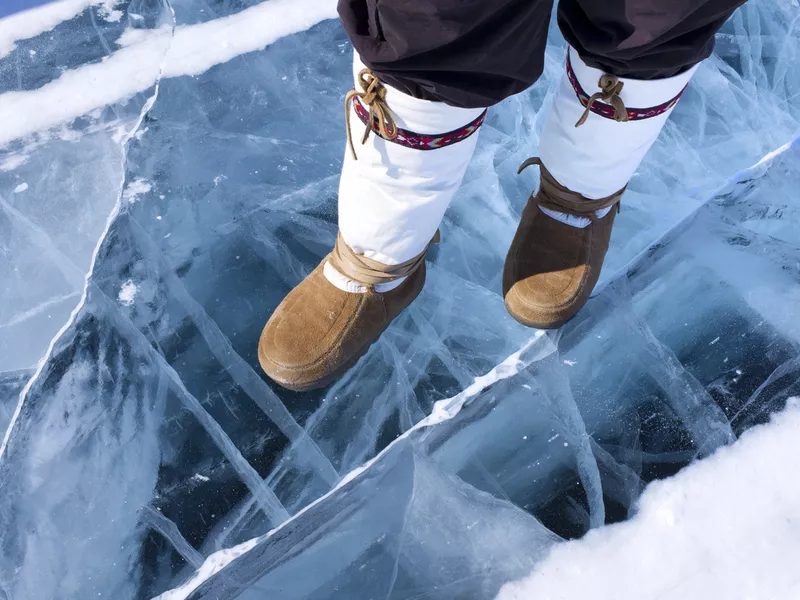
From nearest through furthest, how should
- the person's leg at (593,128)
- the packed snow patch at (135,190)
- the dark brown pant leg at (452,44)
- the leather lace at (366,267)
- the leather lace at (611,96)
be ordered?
1. the dark brown pant leg at (452,44)
2. the person's leg at (593,128)
3. the leather lace at (611,96)
4. the leather lace at (366,267)
5. the packed snow patch at (135,190)

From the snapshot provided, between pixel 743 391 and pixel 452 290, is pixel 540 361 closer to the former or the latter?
pixel 452 290

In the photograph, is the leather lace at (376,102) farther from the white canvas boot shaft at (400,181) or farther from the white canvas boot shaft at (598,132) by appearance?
the white canvas boot shaft at (598,132)

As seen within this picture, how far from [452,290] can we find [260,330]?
0.34 metres

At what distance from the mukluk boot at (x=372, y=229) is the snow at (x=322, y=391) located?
0.30 ft

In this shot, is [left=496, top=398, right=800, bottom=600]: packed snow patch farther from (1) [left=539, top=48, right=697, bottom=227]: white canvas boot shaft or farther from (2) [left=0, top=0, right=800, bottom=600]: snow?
(1) [left=539, top=48, right=697, bottom=227]: white canvas boot shaft

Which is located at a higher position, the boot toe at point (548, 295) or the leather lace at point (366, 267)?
the leather lace at point (366, 267)

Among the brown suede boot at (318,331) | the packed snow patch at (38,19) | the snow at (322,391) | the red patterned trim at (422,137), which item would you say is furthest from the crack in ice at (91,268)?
the red patterned trim at (422,137)

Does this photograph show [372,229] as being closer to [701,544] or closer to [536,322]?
[536,322]

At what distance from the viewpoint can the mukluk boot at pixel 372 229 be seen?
2.53ft

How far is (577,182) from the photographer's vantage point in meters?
1.01

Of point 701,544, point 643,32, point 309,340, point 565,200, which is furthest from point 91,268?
point 701,544

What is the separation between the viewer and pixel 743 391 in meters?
1.19

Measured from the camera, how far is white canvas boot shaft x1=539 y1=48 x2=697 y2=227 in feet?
2.84

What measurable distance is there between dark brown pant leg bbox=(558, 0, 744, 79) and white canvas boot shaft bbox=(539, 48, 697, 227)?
0.08ft
